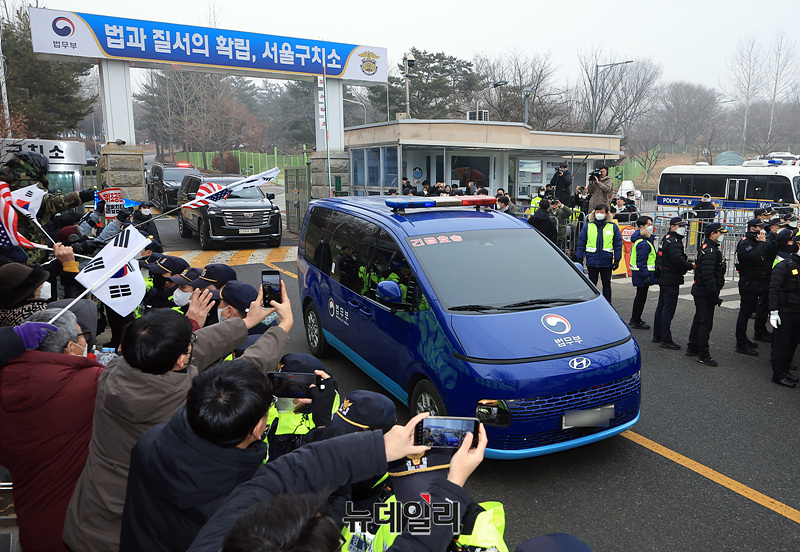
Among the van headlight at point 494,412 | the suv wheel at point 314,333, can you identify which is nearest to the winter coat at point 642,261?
the suv wheel at point 314,333

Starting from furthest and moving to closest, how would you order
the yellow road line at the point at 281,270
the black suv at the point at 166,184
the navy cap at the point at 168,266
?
the black suv at the point at 166,184, the yellow road line at the point at 281,270, the navy cap at the point at 168,266

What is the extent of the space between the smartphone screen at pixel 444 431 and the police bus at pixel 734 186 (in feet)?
63.7

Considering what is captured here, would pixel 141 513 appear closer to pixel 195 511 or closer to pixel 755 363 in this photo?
pixel 195 511

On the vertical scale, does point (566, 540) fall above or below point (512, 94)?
below

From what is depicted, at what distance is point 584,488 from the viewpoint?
4.22m

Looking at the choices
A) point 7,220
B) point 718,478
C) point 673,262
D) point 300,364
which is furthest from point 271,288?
point 673,262

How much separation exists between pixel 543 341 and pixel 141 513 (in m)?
3.15

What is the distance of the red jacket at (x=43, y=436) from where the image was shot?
2471mm

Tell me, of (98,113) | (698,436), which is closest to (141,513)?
(698,436)

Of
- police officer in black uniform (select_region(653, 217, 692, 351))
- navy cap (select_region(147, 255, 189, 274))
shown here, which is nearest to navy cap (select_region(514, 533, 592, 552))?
navy cap (select_region(147, 255, 189, 274))

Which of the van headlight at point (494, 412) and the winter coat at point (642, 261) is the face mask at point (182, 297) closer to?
the van headlight at point (494, 412)

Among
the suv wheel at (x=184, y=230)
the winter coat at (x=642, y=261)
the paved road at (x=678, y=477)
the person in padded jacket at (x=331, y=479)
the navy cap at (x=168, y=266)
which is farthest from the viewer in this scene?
the suv wheel at (x=184, y=230)

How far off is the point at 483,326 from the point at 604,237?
5228 mm

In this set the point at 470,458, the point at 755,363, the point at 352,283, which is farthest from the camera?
the point at 755,363
